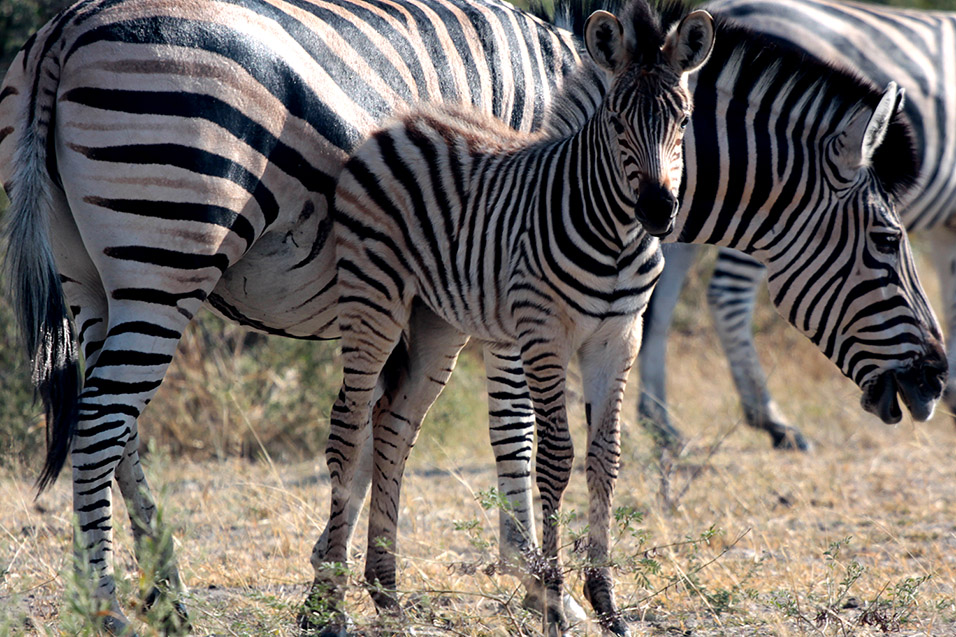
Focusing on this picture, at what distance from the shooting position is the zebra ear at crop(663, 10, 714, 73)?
3.90m

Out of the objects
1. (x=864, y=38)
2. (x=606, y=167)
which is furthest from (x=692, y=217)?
(x=864, y=38)

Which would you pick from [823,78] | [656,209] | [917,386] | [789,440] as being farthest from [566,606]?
[789,440]

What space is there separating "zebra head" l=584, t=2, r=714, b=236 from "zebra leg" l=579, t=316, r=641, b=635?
68 cm

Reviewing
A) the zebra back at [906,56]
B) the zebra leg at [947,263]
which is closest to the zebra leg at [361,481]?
the zebra back at [906,56]

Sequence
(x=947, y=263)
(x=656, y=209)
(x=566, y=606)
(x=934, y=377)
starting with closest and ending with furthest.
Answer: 1. (x=656, y=209)
2. (x=566, y=606)
3. (x=934, y=377)
4. (x=947, y=263)

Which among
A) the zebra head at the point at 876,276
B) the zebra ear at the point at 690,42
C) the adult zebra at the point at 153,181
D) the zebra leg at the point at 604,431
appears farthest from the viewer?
the zebra head at the point at 876,276

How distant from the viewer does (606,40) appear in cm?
402

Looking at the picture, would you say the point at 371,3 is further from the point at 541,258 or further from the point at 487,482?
the point at 487,482

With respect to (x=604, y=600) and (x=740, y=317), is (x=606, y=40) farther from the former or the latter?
(x=740, y=317)

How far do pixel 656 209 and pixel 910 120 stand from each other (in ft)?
17.7

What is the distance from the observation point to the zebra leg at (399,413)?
4.78 metres

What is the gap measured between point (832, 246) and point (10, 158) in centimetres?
370

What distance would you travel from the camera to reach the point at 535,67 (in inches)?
212

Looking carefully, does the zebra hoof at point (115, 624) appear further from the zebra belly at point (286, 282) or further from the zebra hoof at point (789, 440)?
the zebra hoof at point (789, 440)
